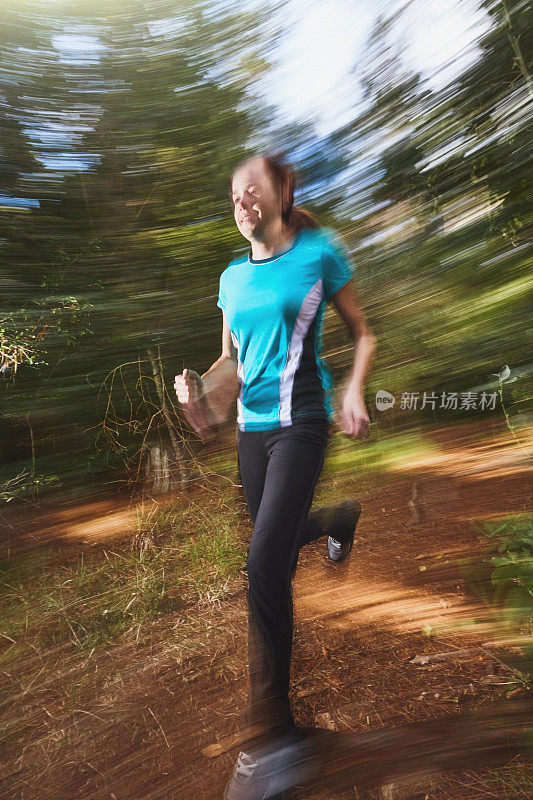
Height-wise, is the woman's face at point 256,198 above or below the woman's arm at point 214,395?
above

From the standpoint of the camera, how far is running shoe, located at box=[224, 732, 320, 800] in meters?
0.62

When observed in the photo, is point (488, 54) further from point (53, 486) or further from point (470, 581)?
point (53, 486)

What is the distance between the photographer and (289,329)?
629mm

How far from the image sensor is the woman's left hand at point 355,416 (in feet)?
2.07

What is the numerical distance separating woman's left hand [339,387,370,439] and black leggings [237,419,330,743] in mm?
31

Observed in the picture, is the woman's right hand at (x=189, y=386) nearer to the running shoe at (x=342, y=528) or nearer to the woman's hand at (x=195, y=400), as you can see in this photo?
the woman's hand at (x=195, y=400)

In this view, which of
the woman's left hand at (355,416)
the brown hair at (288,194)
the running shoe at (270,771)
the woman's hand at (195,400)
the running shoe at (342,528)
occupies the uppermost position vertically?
the brown hair at (288,194)

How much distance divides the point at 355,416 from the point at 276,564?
22cm

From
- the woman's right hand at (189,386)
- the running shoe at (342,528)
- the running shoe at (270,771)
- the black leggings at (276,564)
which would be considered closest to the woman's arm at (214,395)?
the woman's right hand at (189,386)

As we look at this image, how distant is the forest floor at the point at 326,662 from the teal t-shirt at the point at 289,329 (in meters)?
0.28

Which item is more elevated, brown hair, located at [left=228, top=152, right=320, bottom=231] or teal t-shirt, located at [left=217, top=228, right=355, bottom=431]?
brown hair, located at [left=228, top=152, right=320, bottom=231]

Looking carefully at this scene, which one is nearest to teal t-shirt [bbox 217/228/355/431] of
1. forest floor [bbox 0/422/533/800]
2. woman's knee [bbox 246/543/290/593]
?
woman's knee [bbox 246/543/290/593]

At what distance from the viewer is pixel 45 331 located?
3.59ft

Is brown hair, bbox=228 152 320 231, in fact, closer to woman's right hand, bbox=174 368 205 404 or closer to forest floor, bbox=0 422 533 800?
woman's right hand, bbox=174 368 205 404
